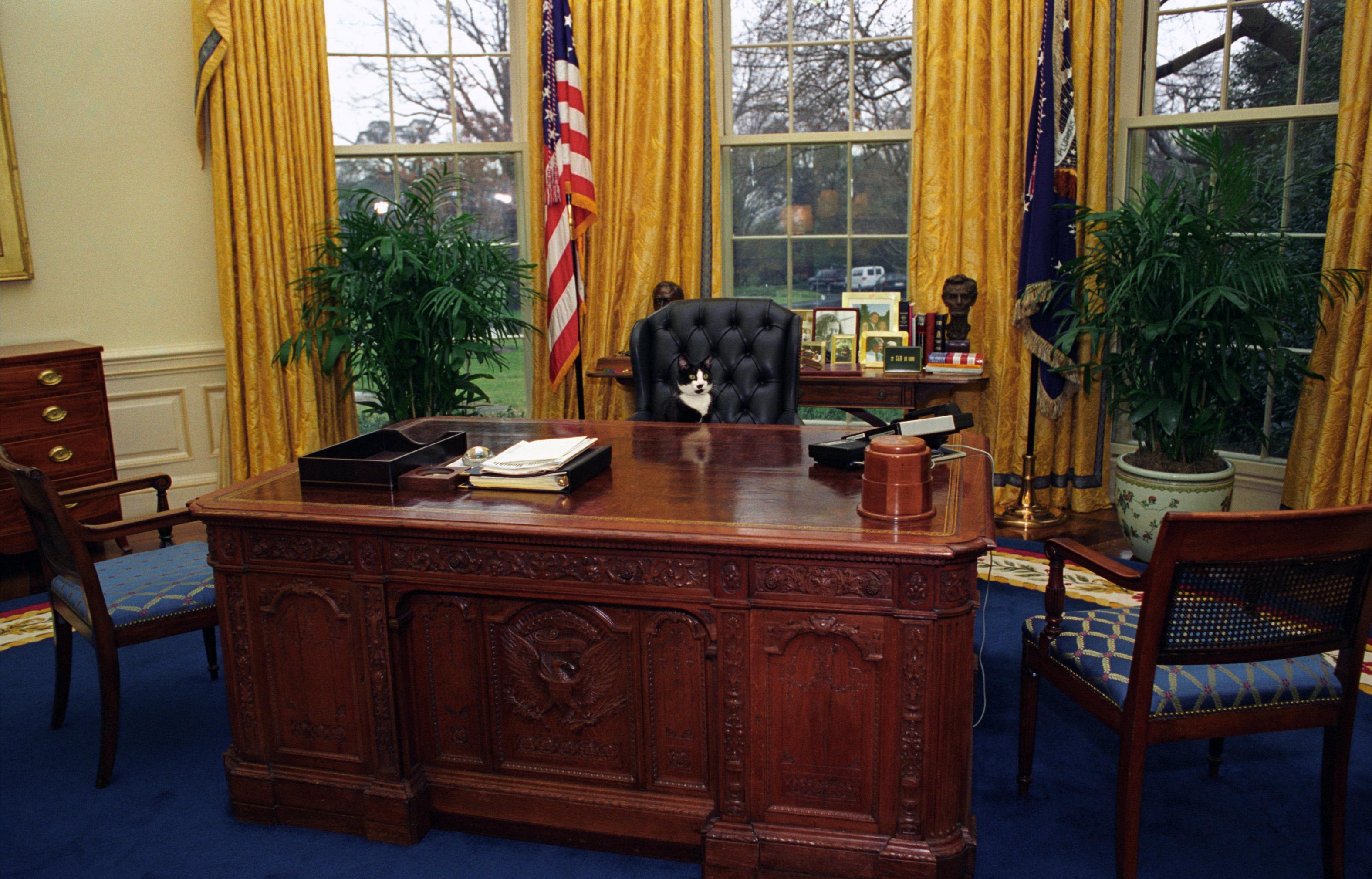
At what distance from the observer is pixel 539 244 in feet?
16.2

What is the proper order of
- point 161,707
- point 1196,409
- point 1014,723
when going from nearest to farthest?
point 1014,723
point 161,707
point 1196,409

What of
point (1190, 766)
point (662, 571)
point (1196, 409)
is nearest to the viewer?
point (662, 571)

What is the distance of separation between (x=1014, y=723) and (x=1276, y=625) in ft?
3.13

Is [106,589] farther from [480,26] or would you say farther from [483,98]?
[480,26]

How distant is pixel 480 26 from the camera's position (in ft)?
16.2

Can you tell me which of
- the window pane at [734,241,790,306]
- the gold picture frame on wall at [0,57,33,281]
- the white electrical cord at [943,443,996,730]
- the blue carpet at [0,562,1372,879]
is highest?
the gold picture frame on wall at [0,57,33,281]

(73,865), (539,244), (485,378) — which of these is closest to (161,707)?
(73,865)

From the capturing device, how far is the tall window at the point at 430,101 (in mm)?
4953

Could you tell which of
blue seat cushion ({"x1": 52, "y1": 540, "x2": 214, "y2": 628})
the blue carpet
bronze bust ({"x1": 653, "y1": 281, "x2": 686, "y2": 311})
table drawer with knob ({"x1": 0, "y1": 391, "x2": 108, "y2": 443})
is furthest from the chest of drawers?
bronze bust ({"x1": 653, "y1": 281, "x2": 686, "y2": 311})

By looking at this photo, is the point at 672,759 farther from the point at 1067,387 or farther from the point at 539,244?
the point at 539,244

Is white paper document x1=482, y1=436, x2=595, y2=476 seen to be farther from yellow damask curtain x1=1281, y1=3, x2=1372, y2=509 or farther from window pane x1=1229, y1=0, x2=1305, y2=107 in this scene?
window pane x1=1229, y1=0, x2=1305, y2=107

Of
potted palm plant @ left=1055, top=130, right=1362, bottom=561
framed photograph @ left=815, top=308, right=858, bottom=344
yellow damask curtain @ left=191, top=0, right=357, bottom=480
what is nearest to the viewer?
potted palm plant @ left=1055, top=130, right=1362, bottom=561

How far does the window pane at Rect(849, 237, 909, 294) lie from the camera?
15.8ft

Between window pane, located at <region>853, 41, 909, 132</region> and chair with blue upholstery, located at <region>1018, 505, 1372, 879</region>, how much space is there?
10.2ft
